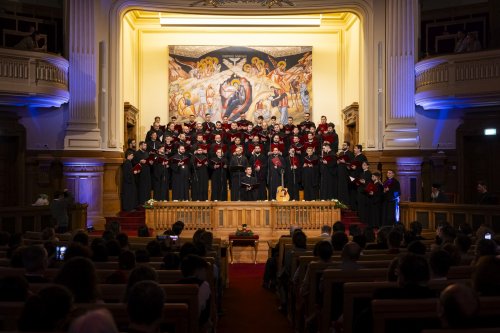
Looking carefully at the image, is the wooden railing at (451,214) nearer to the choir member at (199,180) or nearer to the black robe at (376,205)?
the black robe at (376,205)

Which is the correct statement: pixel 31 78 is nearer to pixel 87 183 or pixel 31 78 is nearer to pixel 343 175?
pixel 87 183

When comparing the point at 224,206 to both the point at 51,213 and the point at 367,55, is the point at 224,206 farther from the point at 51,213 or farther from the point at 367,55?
the point at 367,55

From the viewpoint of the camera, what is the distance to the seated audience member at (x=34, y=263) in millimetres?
5105

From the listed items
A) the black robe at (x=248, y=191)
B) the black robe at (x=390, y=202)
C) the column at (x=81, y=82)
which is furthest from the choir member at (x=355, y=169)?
the column at (x=81, y=82)

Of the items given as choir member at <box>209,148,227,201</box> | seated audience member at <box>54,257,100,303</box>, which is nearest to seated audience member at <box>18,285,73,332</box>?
seated audience member at <box>54,257,100,303</box>

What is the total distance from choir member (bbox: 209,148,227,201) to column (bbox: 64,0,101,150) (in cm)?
274

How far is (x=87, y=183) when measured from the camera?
16656 millimetres

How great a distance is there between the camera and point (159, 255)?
287 inches

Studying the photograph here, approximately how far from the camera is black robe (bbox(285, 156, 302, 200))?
1703 cm

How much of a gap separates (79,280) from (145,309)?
0.78 m

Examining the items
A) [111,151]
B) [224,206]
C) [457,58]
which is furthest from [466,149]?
[111,151]

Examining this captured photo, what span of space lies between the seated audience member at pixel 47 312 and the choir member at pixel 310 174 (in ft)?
45.3

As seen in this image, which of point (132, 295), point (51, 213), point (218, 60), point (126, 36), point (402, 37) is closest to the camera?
point (132, 295)

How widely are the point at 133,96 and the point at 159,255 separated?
13.5 meters
